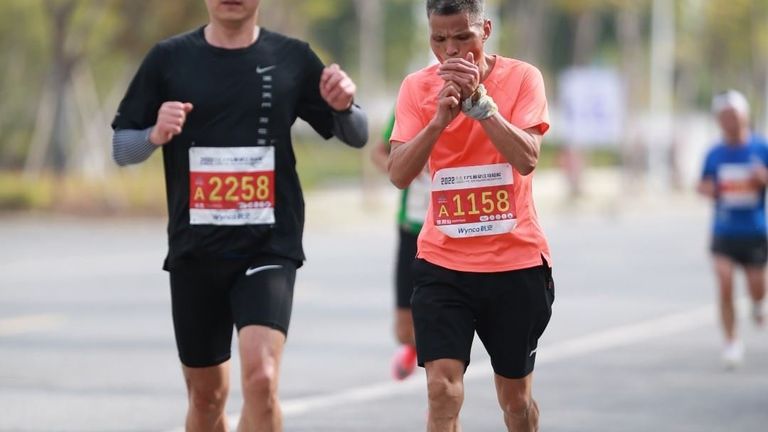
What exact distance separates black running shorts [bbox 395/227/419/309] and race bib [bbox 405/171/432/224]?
103mm

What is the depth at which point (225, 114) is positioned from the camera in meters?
6.53

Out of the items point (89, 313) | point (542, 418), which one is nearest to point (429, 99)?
point (542, 418)

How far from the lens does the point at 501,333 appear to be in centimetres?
614

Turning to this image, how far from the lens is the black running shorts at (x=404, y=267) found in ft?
32.4

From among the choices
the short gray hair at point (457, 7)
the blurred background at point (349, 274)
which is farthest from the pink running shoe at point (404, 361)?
the short gray hair at point (457, 7)

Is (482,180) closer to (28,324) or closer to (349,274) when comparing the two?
(28,324)

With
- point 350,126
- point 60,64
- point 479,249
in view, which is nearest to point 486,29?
point 479,249

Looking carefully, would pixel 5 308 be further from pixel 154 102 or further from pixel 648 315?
pixel 154 102

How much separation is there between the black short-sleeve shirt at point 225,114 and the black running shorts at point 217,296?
0.17 feet

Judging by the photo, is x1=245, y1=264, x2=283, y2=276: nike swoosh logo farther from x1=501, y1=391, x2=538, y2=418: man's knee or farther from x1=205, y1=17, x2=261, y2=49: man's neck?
x1=501, y1=391, x2=538, y2=418: man's knee

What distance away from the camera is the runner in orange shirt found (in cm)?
603

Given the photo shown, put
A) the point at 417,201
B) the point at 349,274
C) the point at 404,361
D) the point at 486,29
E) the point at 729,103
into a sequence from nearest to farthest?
the point at 486,29 < the point at 417,201 < the point at 404,361 < the point at 729,103 < the point at 349,274

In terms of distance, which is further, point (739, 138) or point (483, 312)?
point (739, 138)

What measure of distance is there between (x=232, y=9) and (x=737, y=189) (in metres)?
6.77
